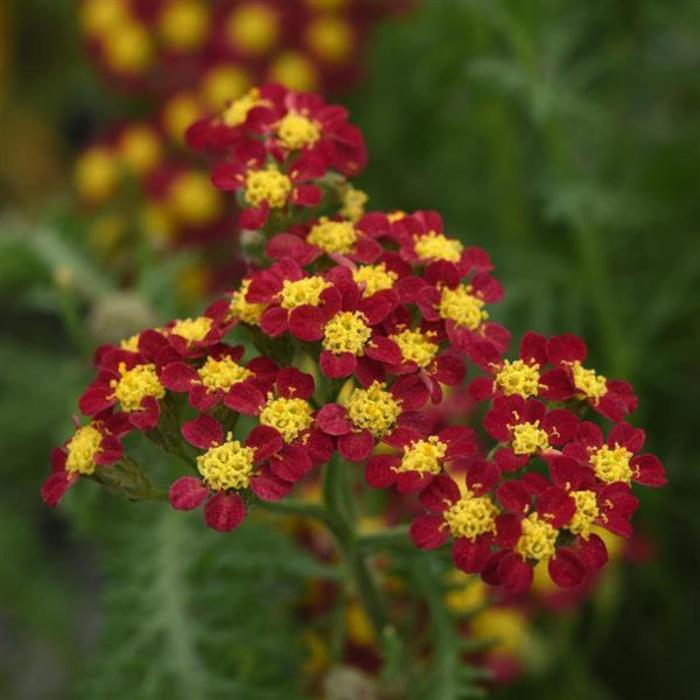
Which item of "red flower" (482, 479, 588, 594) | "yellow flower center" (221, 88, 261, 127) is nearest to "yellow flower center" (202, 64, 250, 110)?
"yellow flower center" (221, 88, 261, 127)

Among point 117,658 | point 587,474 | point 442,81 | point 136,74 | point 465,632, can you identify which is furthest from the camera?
point 136,74

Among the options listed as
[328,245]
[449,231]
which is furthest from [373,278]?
[449,231]

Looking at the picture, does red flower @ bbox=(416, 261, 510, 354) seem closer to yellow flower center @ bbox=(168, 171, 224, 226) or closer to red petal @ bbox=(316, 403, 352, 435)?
red petal @ bbox=(316, 403, 352, 435)

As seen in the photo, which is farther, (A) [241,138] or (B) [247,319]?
(A) [241,138]

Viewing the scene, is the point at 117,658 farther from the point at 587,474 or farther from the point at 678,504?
the point at 678,504

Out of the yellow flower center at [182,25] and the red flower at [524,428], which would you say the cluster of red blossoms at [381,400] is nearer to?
the red flower at [524,428]

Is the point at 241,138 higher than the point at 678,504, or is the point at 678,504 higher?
the point at 241,138

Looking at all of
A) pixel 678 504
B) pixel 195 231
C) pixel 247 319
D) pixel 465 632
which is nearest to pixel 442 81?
pixel 195 231
